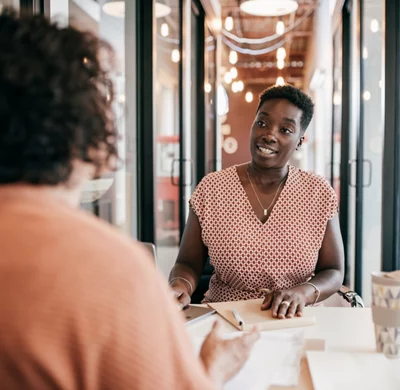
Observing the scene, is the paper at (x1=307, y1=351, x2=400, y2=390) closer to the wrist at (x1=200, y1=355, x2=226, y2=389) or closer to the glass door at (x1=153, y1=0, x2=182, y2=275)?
the wrist at (x1=200, y1=355, x2=226, y2=389)

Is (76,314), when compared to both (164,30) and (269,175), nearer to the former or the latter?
(269,175)

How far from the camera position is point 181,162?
15.0 feet

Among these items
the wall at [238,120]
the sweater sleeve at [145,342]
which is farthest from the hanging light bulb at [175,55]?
the wall at [238,120]

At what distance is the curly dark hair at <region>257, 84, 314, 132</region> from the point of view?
85.7 inches

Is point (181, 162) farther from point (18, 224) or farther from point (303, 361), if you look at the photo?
point (18, 224)

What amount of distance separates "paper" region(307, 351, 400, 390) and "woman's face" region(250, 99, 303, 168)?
1027mm

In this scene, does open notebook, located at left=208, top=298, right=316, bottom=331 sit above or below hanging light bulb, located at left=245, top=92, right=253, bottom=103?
below

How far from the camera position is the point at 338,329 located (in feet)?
4.94

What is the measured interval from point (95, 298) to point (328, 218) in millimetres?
1698

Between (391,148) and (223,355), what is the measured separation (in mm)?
2642

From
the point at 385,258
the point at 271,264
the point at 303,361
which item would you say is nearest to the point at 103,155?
the point at 303,361

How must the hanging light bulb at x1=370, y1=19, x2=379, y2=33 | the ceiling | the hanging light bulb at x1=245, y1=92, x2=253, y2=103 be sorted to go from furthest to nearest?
the hanging light bulb at x1=245, y1=92, x2=253, y2=103
the ceiling
the hanging light bulb at x1=370, y1=19, x2=379, y2=33

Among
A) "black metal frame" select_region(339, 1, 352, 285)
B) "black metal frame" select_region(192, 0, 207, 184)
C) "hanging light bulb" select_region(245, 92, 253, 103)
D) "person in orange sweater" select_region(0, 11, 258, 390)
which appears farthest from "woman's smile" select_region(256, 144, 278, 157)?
"hanging light bulb" select_region(245, 92, 253, 103)

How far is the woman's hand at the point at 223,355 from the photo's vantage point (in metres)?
A: 0.90
